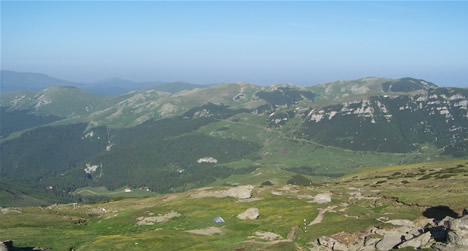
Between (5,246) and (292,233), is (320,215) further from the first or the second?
(5,246)

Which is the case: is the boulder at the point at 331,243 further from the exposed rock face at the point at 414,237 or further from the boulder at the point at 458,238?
the boulder at the point at 458,238

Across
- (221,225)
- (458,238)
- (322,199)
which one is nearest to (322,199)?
(322,199)

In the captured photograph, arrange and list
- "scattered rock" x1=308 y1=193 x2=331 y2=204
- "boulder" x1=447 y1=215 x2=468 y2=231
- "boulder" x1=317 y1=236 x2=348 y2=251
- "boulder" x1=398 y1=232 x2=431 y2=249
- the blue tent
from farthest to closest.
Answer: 1. "scattered rock" x1=308 y1=193 x2=331 y2=204
2. the blue tent
3. "boulder" x1=317 y1=236 x2=348 y2=251
4. "boulder" x1=398 y1=232 x2=431 y2=249
5. "boulder" x1=447 y1=215 x2=468 y2=231

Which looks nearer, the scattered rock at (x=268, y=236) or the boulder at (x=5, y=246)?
the boulder at (x=5, y=246)

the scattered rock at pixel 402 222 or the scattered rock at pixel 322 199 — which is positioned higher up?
the scattered rock at pixel 402 222

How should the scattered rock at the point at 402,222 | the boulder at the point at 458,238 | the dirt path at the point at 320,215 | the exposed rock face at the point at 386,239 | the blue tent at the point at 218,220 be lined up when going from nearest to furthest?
the boulder at the point at 458,238
the exposed rock face at the point at 386,239
the scattered rock at the point at 402,222
the dirt path at the point at 320,215
the blue tent at the point at 218,220

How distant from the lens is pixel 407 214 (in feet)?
225

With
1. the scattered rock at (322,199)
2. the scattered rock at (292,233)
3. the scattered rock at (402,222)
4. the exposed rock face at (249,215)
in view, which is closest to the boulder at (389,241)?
the scattered rock at (402,222)

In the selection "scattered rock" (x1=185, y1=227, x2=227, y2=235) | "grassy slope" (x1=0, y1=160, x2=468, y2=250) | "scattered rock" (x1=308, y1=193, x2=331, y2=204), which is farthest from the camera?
"scattered rock" (x1=308, y1=193, x2=331, y2=204)

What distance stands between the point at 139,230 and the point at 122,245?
18307mm

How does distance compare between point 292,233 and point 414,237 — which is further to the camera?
point 292,233

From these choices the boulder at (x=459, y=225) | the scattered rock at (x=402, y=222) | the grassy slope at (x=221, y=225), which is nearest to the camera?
the boulder at (x=459, y=225)

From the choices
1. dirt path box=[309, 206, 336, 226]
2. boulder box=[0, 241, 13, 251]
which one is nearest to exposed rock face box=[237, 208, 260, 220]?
dirt path box=[309, 206, 336, 226]

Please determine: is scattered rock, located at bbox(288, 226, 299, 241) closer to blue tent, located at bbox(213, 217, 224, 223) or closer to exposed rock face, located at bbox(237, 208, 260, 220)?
exposed rock face, located at bbox(237, 208, 260, 220)
